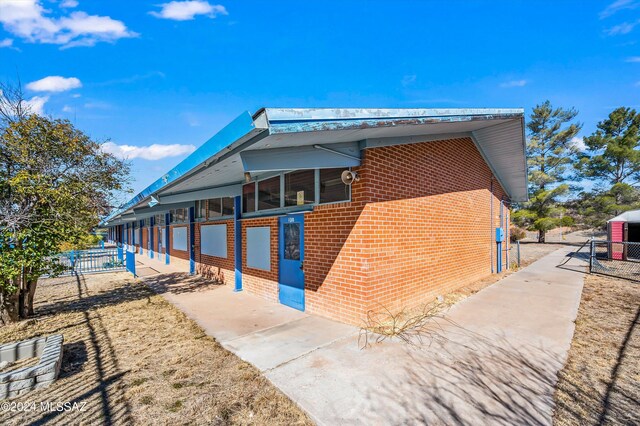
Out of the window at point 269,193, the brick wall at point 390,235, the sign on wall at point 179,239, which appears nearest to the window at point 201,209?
the sign on wall at point 179,239

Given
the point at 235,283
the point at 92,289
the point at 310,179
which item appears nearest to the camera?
the point at 310,179

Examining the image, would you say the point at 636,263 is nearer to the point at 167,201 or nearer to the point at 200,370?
the point at 200,370

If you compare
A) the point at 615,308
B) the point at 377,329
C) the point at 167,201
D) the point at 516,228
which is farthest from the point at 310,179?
the point at 516,228

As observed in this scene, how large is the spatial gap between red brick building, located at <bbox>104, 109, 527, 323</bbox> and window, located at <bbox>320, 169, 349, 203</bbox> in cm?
3

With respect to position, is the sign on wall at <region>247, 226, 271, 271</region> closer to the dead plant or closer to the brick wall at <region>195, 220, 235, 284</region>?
the brick wall at <region>195, 220, 235, 284</region>

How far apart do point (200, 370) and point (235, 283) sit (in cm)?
475

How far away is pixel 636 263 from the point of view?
45.3 feet

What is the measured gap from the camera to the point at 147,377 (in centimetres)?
367

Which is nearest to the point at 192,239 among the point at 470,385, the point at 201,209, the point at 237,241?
the point at 201,209

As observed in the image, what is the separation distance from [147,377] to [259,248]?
4.09 meters

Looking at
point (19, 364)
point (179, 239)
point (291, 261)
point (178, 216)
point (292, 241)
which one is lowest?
point (19, 364)

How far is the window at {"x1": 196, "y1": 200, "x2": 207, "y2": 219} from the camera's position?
439 inches

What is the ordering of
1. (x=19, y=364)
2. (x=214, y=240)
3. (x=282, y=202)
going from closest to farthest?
(x=19, y=364)
(x=282, y=202)
(x=214, y=240)

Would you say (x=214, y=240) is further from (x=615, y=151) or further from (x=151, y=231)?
(x=615, y=151)
